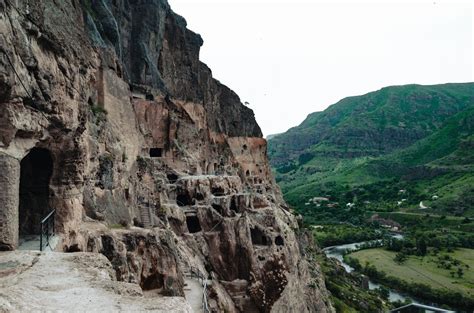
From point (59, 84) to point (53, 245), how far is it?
174 inches

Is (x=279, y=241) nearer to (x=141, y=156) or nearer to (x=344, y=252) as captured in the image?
(x=141, y=156)

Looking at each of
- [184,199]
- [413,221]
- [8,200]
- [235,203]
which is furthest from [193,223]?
[413,221]

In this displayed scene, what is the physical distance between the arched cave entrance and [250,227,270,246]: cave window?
74.8ft

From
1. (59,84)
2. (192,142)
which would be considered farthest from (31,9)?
(192,142)

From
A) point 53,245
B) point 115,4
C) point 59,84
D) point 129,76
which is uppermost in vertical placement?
point 115,4

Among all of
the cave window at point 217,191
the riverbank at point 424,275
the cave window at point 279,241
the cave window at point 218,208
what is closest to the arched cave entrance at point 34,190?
the cave window at point 218,208

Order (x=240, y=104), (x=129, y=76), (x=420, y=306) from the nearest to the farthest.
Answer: (x=129, y=76) < (x=420, y=306) < (x=240, y=104)

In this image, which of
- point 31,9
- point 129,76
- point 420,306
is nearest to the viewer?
point 31,9

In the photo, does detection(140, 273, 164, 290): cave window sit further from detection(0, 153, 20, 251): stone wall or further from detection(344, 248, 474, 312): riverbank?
detection(344, 248, 474, 312): riverbank

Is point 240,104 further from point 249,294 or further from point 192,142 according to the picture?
point 249,294

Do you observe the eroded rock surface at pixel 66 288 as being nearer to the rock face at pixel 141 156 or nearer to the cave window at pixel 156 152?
the rock face at pixel 141 156

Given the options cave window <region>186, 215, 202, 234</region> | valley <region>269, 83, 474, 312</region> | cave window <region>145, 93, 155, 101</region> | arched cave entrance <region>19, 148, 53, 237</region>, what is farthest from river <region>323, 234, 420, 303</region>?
Result: arched cave entrance <region>19, 148, 53, 237</region>

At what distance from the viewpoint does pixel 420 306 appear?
67.4 meters

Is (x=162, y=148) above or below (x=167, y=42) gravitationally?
below
